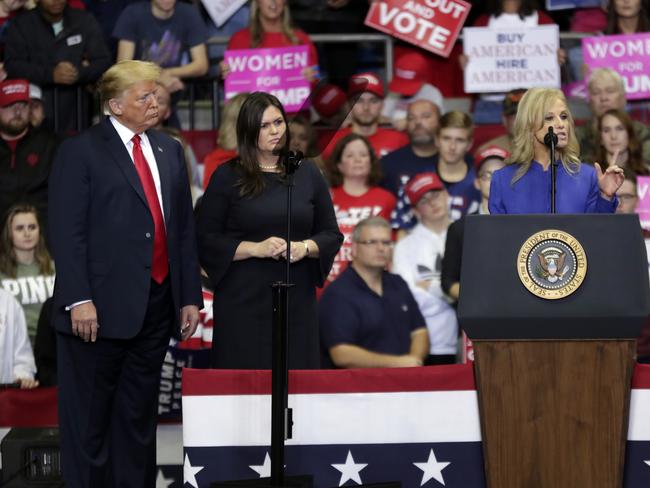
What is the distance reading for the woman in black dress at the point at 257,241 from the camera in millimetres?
5438

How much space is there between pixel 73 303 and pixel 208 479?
82cm

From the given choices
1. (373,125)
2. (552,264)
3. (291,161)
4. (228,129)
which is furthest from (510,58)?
(552,264)

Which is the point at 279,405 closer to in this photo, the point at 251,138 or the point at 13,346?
the point at 251,138

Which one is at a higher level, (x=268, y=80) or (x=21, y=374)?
(x=268, y=80)

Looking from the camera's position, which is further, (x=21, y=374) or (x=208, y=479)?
(x=21, y=374)

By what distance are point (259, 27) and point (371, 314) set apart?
120 inches

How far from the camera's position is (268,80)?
909cm

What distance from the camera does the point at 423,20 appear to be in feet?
31.3

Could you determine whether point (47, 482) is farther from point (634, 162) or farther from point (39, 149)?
point (634, 162)

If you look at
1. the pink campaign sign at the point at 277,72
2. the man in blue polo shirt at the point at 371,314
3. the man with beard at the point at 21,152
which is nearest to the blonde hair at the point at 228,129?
the pink campaign sign at the point at 277,72

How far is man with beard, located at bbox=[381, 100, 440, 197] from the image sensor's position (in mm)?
8469

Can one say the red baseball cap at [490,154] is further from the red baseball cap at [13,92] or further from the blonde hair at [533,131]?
the red baseball cap at [13,92]

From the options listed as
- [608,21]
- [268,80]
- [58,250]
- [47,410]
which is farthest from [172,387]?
[608,21]

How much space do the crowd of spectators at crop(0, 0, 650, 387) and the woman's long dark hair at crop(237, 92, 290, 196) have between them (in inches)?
16.4
